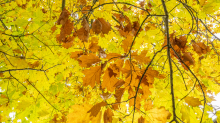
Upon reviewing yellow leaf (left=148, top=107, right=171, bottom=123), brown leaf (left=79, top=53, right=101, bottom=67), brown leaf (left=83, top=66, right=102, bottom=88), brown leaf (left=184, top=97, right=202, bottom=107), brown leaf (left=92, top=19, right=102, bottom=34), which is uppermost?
brown leaf (left=92, top=19, right=102, bottom=34)

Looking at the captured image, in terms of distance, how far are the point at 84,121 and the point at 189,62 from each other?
907 mm

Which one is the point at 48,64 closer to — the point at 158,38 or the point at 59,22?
the point at 59,22

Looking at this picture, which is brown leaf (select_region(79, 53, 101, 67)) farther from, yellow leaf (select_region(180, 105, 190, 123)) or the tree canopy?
yellow leaf (select_region(180, 105, 190, 123))

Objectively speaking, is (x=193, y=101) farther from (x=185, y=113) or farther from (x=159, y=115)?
(x=159, y=115)

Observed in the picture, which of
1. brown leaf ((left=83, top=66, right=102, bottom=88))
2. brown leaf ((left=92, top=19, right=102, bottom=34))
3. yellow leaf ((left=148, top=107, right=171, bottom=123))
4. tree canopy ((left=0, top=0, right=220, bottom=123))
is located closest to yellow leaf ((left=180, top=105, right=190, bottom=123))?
tree canopy ((left=0, top=0, right=220, bottom=123))

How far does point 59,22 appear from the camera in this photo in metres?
0.99

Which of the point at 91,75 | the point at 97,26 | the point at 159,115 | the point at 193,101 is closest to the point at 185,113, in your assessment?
the point at 193,101

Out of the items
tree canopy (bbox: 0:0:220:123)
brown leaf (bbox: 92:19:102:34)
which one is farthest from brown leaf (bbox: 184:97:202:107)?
brown leaf (bbox: 92:19:102:34)

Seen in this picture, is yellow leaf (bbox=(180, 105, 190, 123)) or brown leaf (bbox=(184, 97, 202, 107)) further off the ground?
brown leaf (bbox=(184, 97, 202, 107))

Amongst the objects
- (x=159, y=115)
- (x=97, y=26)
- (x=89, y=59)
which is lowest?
(x=159, y=115)

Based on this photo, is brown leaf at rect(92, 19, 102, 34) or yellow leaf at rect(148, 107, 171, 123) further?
brown leaf at rect(92, 19, 102, 34)

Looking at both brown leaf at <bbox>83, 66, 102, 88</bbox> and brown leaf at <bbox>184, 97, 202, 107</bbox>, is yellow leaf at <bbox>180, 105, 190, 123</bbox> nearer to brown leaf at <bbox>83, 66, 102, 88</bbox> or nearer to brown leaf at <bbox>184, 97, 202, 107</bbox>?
brown leaf at <bbox>184, 97, 202, 107</bbox>

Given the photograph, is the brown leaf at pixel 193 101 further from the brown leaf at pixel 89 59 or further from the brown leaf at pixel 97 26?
the brown leaf at pixel 97 26

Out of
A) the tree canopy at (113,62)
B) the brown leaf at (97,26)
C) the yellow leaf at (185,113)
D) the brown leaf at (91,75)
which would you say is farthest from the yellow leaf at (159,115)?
the brown leaf at (97,26)
